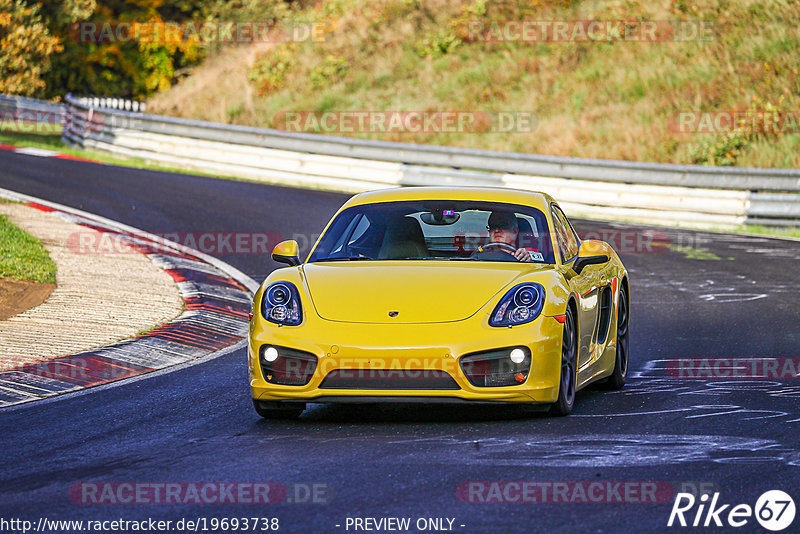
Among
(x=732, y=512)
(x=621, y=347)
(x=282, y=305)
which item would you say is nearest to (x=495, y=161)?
(x=621, y=347)

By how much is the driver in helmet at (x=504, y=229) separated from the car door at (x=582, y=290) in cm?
29

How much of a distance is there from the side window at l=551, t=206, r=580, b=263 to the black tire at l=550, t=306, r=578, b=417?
0.76 meters

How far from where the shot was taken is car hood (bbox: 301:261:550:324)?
24.2 ft

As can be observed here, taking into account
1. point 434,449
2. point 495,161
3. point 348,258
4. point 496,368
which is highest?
point 348,258

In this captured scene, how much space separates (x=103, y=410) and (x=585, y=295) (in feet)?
10.2

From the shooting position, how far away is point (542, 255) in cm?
832

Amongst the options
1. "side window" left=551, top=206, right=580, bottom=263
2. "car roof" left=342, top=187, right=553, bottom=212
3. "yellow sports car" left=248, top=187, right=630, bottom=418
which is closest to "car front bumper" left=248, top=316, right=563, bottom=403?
"yellow sports car" left=248, top=187, right=630, bottom=418

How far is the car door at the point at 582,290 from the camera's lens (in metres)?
8.11

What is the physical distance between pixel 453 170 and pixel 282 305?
15.2 meters

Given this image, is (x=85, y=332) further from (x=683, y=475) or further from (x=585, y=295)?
(x=683, y=475)

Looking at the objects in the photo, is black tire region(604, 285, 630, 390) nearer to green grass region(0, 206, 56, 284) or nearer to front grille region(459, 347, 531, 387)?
front grille region(459, 347, 531, 387)

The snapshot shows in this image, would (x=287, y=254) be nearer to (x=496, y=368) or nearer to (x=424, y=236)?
(x=424, y=236)

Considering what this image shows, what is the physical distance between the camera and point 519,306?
7.42m

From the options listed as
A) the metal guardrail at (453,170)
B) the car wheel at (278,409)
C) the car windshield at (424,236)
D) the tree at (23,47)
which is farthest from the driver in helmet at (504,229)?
the tree at (23,47)
